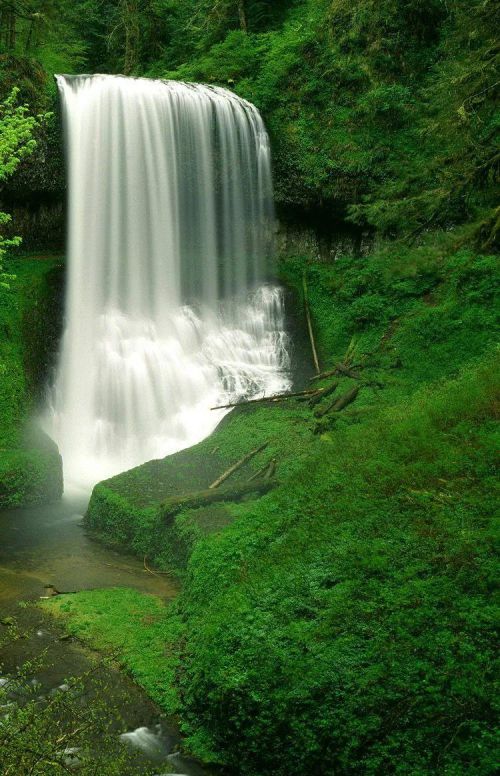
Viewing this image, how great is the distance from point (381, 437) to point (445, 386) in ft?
6.17

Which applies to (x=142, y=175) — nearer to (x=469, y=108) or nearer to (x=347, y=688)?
(x=469, y=108)

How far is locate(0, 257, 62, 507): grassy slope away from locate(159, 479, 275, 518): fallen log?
2.97m

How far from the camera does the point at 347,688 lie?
435 centimetres

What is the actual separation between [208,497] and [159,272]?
881 cm

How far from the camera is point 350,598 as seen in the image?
194 inches

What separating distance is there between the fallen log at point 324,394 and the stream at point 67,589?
436cm

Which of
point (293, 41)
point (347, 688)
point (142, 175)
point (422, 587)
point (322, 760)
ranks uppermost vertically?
point (293, 41)

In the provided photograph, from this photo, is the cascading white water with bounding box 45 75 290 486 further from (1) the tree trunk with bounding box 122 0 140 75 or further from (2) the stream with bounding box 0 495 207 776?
(1) the tree trunk with bounding box 122 0 140 75

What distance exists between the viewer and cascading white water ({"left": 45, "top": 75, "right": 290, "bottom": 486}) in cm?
1311

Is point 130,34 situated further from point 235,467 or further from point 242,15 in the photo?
Answer: point 235,467


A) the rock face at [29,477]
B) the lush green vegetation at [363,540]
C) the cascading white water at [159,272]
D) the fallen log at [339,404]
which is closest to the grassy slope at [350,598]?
the lush green vegetation at [363,540]

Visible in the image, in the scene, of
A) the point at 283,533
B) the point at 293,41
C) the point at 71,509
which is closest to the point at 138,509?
the point at 71,509

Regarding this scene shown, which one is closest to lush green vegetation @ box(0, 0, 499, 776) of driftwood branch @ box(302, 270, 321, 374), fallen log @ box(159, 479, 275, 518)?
fallen log @ box(159, 479, 275, 518)

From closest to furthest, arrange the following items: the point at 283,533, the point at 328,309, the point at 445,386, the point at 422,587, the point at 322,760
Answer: the point at 322,760
the point at 422,587
the point at 283,533
the point at 445,386
the point at 328,309
